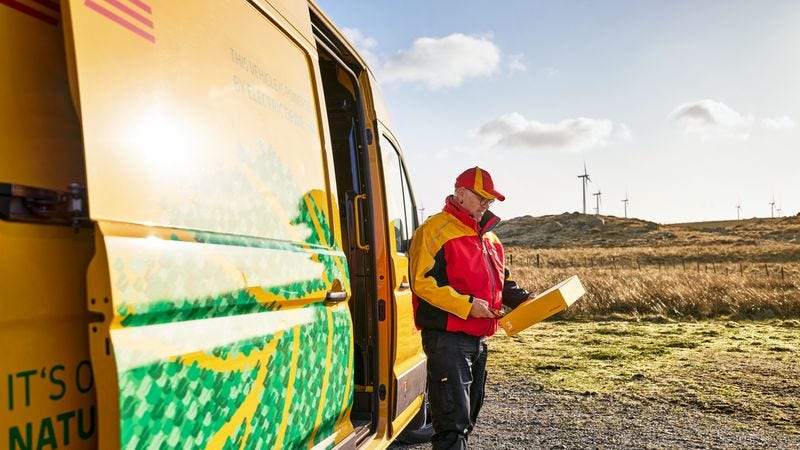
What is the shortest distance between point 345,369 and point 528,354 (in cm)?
589

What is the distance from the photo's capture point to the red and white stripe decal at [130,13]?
5.17ft

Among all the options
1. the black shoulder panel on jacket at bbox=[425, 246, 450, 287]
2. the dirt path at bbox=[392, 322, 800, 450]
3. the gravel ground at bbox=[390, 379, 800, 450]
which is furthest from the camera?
the dirt path at bbox=[392, 322, 800, 450]

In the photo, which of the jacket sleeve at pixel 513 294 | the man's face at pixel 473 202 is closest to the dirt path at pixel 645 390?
the jacket sleeve at pixel 513 294

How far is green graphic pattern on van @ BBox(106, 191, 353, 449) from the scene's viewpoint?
1.54 m

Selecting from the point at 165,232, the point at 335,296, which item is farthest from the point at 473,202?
the point at 165,232

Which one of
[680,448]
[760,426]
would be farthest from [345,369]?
[760,426]

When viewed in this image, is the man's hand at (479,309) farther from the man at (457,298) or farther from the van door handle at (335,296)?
the van door handle at (335,296)

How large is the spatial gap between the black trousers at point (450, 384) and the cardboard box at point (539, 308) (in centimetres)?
22

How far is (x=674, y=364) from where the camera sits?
7512 mm

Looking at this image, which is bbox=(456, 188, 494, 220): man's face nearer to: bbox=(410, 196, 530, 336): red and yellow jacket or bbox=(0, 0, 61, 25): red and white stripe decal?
bbox=(410, 196, 530, 336): red and yellow jacket

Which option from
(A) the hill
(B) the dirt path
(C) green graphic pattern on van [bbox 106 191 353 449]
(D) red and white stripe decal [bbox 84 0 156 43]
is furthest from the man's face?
(A) the hill

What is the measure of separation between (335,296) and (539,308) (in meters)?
1.36

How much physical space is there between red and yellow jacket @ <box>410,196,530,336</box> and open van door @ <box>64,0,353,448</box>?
939 millimetres

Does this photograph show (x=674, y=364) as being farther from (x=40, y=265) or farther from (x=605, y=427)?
(x=40, y=265)
